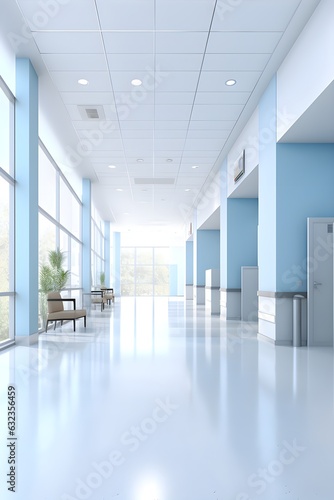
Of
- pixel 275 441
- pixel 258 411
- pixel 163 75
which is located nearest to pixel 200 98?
pixel 163 75

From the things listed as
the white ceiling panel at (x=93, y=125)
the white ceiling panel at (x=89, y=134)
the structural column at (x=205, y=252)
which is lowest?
the structural column at (x=205, y=252)

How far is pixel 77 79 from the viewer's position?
7.39 meters

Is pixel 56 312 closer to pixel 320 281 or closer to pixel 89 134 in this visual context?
pixel 89 134

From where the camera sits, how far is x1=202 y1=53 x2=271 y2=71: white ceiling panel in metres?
6.63

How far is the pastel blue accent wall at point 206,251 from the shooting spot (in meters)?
18.9

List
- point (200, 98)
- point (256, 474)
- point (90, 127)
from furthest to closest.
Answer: point (90, 127) → point (200, 98) → point (256, 474)

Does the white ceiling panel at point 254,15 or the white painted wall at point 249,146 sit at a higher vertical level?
the white ceiling panel at point 254,15

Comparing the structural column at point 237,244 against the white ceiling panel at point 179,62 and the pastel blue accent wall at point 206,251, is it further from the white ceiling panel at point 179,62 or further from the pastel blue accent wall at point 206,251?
the pastel blue accent wall at point 206,251

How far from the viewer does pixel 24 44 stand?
6.40 m

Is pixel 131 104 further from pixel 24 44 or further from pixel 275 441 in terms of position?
pixel 275 441

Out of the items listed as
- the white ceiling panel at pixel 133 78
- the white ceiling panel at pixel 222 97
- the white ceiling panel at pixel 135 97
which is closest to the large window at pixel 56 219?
the white ceiling panel at pixel 135 97

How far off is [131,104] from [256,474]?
7107mm

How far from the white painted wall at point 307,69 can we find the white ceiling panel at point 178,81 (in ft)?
4.44

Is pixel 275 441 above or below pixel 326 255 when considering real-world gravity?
below
